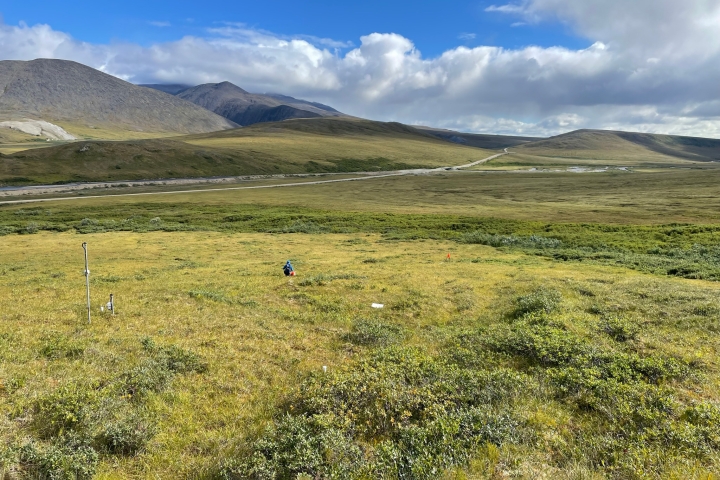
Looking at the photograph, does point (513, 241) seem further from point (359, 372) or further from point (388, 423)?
point (388, 423)

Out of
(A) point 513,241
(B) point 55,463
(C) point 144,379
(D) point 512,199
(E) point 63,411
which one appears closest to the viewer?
(B) point 55,463

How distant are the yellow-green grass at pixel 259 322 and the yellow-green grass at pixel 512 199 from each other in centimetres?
4310

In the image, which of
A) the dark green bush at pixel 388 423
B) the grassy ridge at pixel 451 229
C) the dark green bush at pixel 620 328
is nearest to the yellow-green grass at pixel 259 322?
the dark green bush at pixel 620 328

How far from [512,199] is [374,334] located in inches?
3650

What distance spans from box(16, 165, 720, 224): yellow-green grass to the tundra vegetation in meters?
45.2

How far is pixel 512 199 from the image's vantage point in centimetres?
9800

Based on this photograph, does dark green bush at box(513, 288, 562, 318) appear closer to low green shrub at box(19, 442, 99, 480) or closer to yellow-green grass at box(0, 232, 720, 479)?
yellow-green grass at box(0, 232, 720, 479)

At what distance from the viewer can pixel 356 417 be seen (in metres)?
8.75

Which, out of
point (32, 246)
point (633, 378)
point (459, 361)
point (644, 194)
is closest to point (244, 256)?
point (32, 246)

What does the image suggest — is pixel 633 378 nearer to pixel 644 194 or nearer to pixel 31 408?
pixel 31 408

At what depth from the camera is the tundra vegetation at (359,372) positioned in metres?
7.34

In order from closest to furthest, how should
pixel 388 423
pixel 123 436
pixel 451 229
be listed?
1. pixel 123 436
2. pixel 388 423
3. pixel 451 229

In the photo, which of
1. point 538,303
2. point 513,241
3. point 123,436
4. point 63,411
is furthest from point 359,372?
point 513,241

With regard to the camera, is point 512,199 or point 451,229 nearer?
point 451,229
